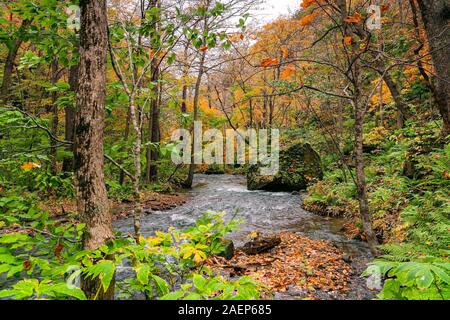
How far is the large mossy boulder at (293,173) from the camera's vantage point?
14.4m

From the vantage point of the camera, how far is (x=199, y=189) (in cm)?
1587

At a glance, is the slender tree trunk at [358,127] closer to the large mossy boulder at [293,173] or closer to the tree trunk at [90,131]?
the tree trunk at [90,131]

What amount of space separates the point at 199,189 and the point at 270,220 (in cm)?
743

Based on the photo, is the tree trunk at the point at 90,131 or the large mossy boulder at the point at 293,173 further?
the large mossy boulder at the point at 293,173

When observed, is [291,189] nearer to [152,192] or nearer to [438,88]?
[152,192]

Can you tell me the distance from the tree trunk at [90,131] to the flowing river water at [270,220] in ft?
11.4

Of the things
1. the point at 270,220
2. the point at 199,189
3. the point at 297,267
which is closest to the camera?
the point at 297,267

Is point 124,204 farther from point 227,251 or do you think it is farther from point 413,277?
point 413,277

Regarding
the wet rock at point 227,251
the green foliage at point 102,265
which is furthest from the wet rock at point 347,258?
the green foliage at point 102,265

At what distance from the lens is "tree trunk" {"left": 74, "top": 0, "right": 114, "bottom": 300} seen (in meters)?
1.87

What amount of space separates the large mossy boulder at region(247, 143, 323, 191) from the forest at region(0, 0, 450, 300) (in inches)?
3.0

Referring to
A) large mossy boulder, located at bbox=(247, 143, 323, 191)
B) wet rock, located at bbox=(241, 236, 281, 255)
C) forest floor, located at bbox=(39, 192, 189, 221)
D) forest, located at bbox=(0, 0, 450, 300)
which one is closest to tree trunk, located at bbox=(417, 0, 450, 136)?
forest, located at bbox=(0, 0, 450, 300)

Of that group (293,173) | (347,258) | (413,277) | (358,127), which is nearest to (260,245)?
(347,258)
